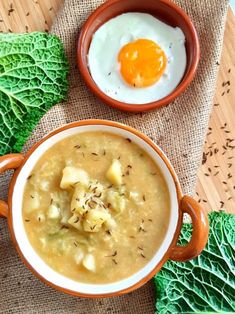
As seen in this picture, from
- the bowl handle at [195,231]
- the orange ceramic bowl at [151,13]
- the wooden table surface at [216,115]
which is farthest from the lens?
the wooden table surface at [216,115]

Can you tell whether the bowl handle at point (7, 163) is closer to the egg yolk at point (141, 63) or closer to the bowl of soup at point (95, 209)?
the bowl of soup at point (95, 209)

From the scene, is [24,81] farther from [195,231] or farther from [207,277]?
[207,277]

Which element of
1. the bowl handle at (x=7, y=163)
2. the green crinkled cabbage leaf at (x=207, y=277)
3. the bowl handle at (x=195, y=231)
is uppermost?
the bowl handle at (x=7, y=163)

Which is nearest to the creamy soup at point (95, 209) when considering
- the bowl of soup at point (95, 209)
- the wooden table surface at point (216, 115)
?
the bowl of soup at point (95, 209)

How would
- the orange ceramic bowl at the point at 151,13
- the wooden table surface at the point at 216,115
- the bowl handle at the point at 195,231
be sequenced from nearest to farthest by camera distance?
the bowl handle at the point at 195,231 → the orange ceramic bowl at the point at 151,13 → the wooden table surface at the point at 216,115

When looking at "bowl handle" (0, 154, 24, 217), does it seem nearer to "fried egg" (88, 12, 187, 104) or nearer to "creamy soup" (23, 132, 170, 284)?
"creamy soup" (23, 132, 170, 284)

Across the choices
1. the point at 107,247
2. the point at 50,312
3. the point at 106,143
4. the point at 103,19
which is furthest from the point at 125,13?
the point at 50,312

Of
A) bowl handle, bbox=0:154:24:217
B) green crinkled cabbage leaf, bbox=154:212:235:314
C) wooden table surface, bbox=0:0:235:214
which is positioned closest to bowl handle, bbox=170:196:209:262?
green crinkled cabbage leaf, bbox=154:212:235:314

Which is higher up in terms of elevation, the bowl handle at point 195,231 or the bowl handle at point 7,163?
the bowl handle at point 7,163
